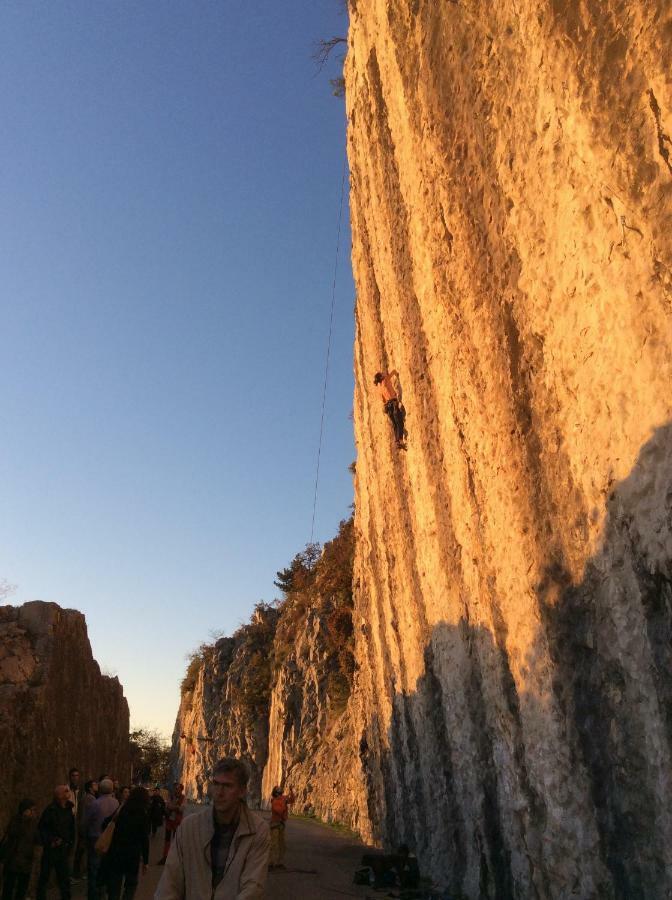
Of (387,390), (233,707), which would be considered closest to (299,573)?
(233,707)

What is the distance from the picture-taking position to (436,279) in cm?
1127

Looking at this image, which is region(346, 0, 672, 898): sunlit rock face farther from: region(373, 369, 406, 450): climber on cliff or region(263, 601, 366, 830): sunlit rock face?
region(263, 601, 366, 830): sunlit rock face

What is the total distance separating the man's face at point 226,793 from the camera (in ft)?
11.7

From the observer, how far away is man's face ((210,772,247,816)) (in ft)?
11.7

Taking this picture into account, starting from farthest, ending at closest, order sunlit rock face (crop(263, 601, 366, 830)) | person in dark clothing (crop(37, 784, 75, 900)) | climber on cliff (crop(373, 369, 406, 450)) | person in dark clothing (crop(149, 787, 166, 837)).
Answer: sunlit rock face (crop(263, 601, 366, 830)) → person in dark clothing (crop(149, 787, 166, 837)) → climber on cliff (crop(373, 369, 406, 450)) → person in dark clothing (crop(37, 784, 75, 900))

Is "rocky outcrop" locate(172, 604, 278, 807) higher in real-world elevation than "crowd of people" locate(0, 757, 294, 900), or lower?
higher

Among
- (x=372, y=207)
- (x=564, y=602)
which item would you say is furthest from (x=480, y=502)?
(x=372, y=207)

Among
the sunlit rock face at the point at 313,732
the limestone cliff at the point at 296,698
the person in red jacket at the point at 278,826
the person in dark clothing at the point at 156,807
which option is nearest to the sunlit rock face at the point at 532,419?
the person in red jacket at the point at 278,826

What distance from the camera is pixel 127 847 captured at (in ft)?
25.7

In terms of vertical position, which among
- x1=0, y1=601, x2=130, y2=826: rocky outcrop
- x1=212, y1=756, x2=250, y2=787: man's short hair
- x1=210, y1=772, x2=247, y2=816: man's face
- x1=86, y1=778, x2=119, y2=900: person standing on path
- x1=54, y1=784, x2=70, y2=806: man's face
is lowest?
x1=86, y1=778, x2=119, y2=900: person standing on path

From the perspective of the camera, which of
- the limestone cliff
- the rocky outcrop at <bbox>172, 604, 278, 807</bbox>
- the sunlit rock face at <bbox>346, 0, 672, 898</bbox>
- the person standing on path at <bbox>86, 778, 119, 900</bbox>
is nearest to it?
the sunlit rock face at <bbox>346, 0, 672, 898</bbox>

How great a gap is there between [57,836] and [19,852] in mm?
437

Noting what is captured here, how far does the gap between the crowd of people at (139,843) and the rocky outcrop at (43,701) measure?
1.62 feet

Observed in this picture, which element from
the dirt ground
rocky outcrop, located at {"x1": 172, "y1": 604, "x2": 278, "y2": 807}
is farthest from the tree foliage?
the dirt ground
